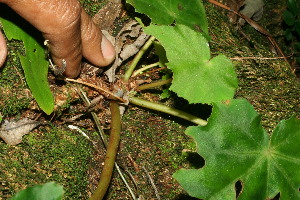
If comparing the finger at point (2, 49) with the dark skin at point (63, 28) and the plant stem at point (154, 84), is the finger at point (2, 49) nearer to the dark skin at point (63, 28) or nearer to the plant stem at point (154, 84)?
the dark skin at point (63, 28)

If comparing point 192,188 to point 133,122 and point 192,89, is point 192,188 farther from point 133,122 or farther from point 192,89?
point 133,122

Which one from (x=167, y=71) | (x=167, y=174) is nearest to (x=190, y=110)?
(x=167, y=71)

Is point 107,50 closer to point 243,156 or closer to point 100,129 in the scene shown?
point 100,129

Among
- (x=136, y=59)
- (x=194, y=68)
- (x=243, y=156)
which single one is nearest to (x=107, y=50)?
(x=136, y=59)

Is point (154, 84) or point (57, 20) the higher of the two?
point (154, 84)

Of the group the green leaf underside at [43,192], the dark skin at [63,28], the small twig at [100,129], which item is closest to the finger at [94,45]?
the dark skin at [63,28]
